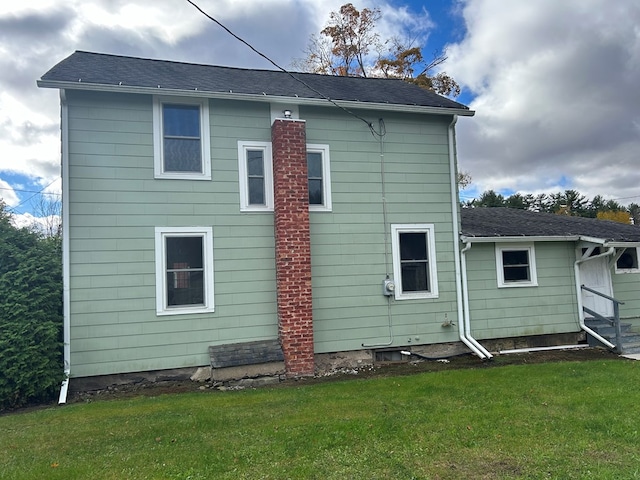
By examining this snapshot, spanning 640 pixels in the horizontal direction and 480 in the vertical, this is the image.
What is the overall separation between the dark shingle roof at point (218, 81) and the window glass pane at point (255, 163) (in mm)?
1083

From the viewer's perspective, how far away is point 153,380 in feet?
23.9

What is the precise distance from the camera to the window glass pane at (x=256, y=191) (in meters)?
8.11

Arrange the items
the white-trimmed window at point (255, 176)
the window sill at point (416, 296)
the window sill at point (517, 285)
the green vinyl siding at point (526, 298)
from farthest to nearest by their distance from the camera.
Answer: the window sill at point (517, 285)
the green vinyl siding at point (526, 298)
the window sill at point (416, 296)
the white-trimmed window at point (255, 176)

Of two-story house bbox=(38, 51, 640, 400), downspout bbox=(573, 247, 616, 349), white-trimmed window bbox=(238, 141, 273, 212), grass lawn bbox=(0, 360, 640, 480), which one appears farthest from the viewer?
downspout bbox=(573, 247, 616, 349)

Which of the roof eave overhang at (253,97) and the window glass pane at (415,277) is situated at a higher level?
the roof eave overhang at (253,97)

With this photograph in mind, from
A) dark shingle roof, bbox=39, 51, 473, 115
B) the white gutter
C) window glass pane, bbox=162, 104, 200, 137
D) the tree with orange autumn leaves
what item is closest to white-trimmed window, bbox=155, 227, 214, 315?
window glass pane, bbox=162, 104, 200, 137

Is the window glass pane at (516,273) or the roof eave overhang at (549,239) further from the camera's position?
the window glass pane at (516,273)

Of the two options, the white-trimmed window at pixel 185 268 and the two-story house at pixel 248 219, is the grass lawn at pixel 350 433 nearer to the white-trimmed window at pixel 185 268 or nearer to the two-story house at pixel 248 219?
the two-story house at pixel 248 219

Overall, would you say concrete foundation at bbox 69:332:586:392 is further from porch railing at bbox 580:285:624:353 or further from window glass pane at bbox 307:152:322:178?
window glass pane at bbox 307:152:322:178

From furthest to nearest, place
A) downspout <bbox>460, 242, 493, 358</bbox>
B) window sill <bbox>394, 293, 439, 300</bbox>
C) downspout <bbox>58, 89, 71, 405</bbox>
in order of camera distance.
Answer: downspout <bbox>460, 242, 493, 358</bbox>
window sill <bbox>394, 293, 439, 300</bbox>
downspout <bbox>58, 89, 71, 405</bbox>

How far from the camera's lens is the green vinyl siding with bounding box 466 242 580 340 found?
9344mm

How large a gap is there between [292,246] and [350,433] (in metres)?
3.96

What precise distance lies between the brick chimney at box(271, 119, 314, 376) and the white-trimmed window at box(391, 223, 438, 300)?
2015 millimetres

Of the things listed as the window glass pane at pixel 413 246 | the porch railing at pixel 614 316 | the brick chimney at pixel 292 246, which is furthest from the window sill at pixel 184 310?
the porch railing at pixel 614 316
